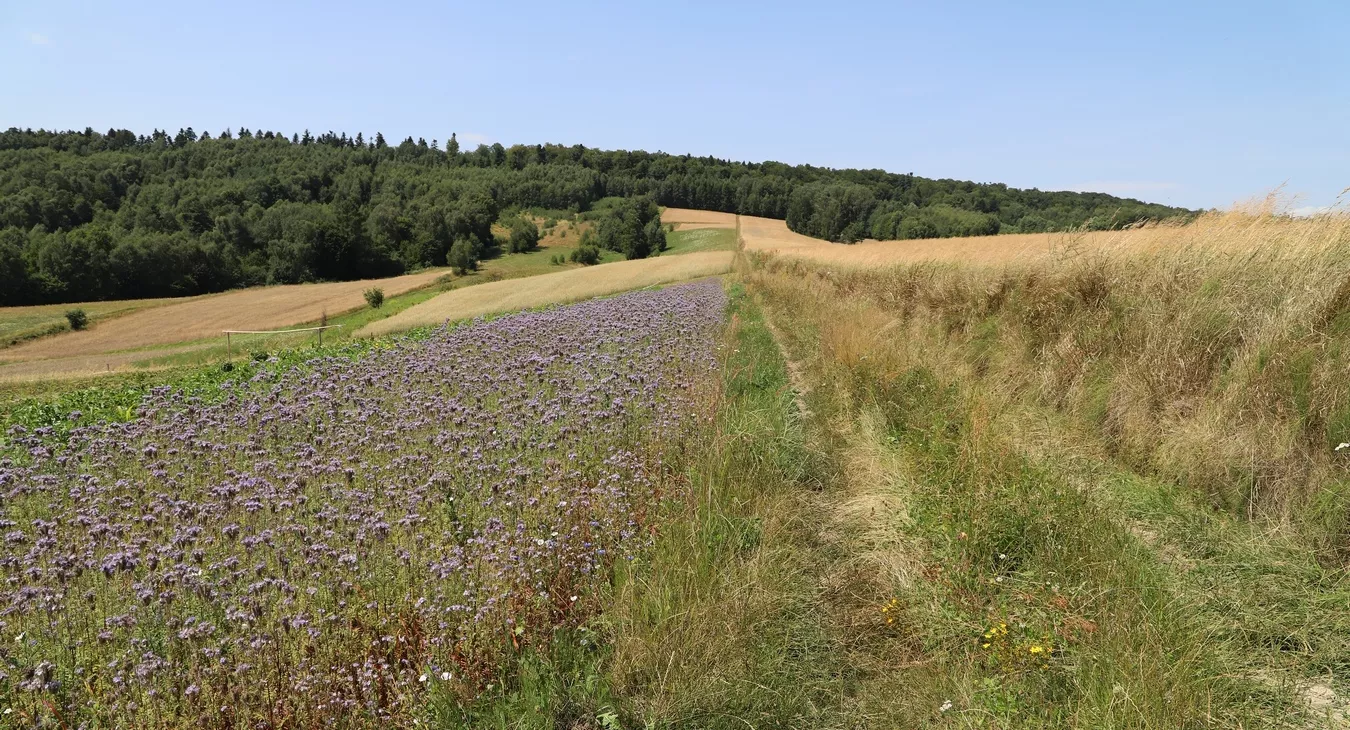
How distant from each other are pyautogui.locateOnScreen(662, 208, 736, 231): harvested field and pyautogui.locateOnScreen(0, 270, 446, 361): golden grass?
4595 cm

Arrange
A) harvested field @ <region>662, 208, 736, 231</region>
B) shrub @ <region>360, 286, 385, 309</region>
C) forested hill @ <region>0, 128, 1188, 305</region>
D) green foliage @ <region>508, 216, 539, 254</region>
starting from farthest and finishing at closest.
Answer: harvested field @ <region>662, 208, 736, 231</region>, green foliage @ <region>508, 216, 539, 254</region>, forested hill @ <region>0, 128, 1188, 305</region>, shrub @ <region>360, 286, 385, 309</region>

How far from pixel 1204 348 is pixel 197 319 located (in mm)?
61194

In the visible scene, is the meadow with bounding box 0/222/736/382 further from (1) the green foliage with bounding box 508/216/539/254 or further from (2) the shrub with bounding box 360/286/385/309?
(1) the green foliage with bounding box 508/216/539/254

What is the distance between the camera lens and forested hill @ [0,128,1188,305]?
6862 centimetres

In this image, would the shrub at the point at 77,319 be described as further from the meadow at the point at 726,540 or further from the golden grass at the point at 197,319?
the meadow at the point at 726,540

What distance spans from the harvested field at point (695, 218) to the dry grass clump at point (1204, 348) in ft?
295

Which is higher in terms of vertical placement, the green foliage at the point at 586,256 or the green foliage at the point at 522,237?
the green foliage at the point at 522,237

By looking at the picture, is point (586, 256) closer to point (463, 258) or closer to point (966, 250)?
point (463, 258)

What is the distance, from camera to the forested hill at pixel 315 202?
225 feet

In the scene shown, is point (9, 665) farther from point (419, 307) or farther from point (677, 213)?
point (677, 213)

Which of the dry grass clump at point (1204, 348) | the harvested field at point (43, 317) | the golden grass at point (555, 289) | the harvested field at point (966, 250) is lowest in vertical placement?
the harvested field at point (43, 317)

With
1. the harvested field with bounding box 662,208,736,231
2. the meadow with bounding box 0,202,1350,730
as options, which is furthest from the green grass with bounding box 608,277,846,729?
the harvested field with bounding box 662,208,736,231

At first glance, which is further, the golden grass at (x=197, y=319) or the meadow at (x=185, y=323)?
the golden grass at (x=197, y=319)

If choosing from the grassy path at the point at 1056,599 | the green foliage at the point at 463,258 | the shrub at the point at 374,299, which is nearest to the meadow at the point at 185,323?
the shrub at the point at 374,299
